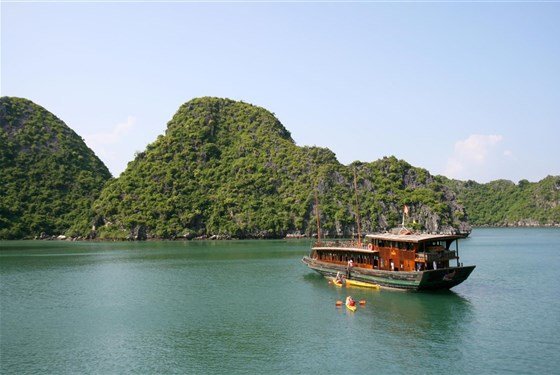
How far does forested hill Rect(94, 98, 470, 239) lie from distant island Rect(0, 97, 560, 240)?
1.19 feet

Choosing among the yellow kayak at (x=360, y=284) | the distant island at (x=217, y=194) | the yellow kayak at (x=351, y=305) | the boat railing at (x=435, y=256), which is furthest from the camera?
the distant island at (x=217, y=194)

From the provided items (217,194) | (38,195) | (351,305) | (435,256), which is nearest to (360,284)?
(435,256)

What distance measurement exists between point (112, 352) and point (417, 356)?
19.5 meters

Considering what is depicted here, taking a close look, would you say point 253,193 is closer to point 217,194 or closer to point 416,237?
point 217,194

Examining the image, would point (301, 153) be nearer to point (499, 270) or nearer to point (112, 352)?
point (499, 270)

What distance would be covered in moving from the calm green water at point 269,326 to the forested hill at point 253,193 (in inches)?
3784

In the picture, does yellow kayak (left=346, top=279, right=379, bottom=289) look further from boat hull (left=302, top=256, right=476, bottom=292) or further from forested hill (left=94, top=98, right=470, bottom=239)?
forested hill (left=94, top=98, right=470, bottom=239)

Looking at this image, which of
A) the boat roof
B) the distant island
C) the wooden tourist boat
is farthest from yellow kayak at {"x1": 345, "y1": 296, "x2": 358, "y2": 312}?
the distant island

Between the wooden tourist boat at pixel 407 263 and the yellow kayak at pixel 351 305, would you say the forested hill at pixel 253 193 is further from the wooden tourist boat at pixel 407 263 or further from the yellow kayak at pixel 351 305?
the yellow kayak at pixel 351 305

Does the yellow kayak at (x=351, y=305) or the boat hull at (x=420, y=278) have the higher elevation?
the boat hull at (x=420, y=278)

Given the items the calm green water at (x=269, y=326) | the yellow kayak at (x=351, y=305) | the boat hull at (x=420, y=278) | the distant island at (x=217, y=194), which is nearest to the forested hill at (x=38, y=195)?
the distant island at (x=217, y=194)

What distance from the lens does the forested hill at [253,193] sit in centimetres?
16012

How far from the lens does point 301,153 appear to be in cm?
18788

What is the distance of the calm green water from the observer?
94.8 feet
